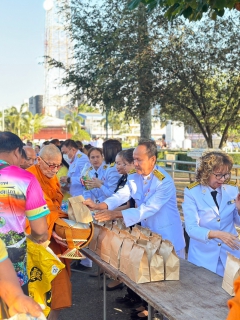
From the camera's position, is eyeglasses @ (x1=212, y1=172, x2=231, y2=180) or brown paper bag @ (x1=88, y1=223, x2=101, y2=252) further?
brown paper bag @ (x1=88, y1=223, x2=101, y2=252)

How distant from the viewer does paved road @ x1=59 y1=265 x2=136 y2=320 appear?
17.1 ft

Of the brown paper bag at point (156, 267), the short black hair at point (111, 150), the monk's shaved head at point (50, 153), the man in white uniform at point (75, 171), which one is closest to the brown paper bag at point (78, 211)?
the monk's shaved head at point (50, 153)

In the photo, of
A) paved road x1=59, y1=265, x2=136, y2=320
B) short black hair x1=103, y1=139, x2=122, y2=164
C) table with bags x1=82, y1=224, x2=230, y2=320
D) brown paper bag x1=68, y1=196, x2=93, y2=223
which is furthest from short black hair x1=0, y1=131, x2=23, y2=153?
short black hair x1=103, y1=139, x2=122, y2=164

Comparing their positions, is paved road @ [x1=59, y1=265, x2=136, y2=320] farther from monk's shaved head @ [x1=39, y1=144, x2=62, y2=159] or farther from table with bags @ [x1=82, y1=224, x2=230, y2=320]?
monk's shaved head @ [x1=39, y1=144, x2=62, y2=159]

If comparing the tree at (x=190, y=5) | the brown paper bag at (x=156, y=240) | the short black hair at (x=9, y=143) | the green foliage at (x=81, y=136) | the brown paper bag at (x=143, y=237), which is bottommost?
the brown paper bag at (x=143, y=237)

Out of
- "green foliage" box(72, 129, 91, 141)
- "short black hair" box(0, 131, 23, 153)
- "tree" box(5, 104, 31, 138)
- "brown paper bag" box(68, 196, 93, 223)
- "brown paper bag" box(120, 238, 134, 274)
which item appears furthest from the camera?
"tree" box(5, 104, 31, 138)

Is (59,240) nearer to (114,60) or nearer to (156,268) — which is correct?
(156,268)

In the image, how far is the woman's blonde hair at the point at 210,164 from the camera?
3718mm

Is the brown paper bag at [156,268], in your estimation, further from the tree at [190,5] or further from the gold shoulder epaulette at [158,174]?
the tree at [190,5]

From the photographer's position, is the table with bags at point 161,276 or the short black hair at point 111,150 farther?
the short black hair at point 111,150

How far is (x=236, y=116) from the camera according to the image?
12.2 meters

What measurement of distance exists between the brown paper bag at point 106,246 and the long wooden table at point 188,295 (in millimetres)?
266

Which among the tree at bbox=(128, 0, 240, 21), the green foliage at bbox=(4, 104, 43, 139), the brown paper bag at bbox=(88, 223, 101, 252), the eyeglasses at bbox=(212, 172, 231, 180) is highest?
the green foliage at bbox=(4, 104, 43, 139)

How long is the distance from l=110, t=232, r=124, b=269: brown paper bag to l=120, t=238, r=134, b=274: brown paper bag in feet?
0.25
